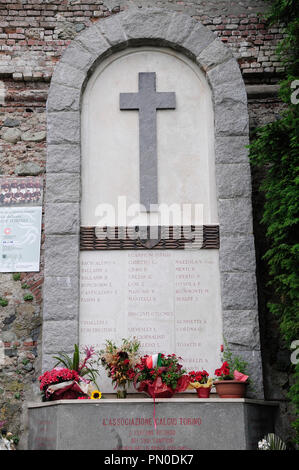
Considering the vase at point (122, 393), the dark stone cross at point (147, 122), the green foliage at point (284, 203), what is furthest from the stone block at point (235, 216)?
the vase at point (122, 393)

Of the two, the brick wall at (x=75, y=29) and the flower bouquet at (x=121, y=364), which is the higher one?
the brick wall at (x=75, y=29)

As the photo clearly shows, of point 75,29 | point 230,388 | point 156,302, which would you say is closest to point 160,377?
point 230,388

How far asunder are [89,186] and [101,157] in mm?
367

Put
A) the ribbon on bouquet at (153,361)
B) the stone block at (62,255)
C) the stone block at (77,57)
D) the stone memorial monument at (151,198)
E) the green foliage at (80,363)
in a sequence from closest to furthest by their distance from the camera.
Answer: the ribbon on bouquet at (153,361) < the green foliage at (80,363) < the stone memorial monument at (151,198) < the stone block at (62,255) < the stone block at (77,57)

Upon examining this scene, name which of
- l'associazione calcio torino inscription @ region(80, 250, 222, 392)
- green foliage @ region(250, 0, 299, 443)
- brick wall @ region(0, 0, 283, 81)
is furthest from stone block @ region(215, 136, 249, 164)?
brick wall @ region(0, 0, 283, 81)

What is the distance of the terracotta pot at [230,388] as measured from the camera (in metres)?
5.93

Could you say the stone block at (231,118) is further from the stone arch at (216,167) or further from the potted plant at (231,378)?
the potted plant at (231,378)

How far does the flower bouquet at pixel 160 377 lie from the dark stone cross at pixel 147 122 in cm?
178

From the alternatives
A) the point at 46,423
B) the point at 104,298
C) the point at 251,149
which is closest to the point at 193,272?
the point at 104,298

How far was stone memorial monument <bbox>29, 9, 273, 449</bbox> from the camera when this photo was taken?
21.5 ft

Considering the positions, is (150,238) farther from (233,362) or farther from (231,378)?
(231,378)

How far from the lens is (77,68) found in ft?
23.9

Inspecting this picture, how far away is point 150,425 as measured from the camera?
18.1ft
